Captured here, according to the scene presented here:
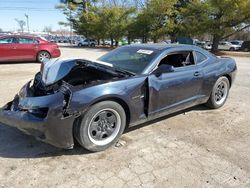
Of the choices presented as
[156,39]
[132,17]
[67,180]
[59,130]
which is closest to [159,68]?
[59,130]

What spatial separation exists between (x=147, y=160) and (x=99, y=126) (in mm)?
769

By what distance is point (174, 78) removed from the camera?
4.23m

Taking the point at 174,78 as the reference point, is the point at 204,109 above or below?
below

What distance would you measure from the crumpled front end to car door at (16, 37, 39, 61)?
9.68 meters

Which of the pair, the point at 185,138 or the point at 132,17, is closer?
the point at 185,138

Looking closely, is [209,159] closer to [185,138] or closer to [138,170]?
[185,138]

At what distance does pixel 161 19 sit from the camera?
30562 millimetres

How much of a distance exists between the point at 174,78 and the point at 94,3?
39073 mm

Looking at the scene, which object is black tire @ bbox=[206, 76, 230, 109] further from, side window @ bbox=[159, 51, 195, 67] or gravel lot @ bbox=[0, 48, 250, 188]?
side window @ bbox=[159, 51, 195, 67]

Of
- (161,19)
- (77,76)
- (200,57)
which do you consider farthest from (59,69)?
(161,19)

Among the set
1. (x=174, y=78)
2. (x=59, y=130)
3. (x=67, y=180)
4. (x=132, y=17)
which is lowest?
(x=67, y=180)

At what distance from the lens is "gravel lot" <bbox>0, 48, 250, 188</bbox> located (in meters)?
2.88

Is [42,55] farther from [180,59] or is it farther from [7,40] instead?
[180,59]

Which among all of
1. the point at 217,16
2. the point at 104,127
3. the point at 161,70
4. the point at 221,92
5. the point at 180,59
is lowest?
the point at 104,127
